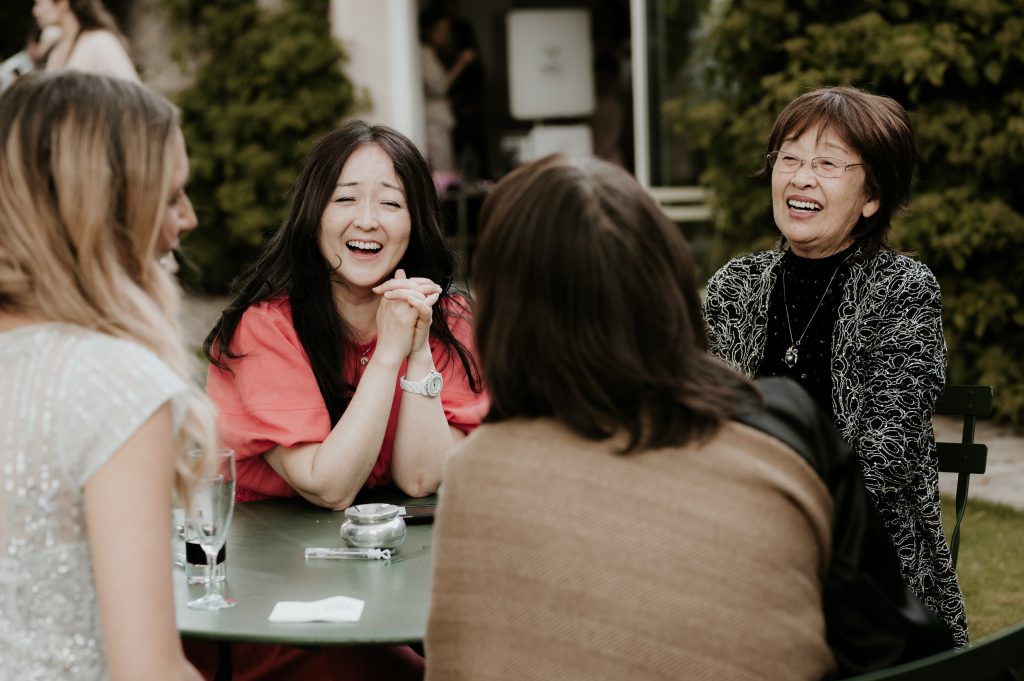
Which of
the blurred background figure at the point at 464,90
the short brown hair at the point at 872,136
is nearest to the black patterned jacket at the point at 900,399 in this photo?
the short brown hair at the point at 872,136

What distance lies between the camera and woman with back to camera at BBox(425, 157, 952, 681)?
59.6 inches

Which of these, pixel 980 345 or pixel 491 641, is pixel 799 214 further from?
pixel 980 345

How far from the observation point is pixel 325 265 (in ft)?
9.76

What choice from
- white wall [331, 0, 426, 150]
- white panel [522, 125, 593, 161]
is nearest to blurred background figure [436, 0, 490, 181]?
white panel [522, 125, 593, 161]

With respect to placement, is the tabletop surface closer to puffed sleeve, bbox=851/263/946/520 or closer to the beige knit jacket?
the beige knit jacket

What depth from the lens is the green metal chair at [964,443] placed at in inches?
114

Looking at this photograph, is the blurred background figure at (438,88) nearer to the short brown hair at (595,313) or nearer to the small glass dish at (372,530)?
the small glass dish at (372,530)

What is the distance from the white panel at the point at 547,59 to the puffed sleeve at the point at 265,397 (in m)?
8.49

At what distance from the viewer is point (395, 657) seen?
2.53m

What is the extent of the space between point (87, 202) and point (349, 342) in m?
1.37

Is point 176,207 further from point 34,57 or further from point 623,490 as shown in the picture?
point 34,57

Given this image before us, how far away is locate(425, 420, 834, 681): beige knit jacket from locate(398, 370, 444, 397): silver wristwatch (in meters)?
1.18

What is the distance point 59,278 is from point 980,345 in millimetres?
5424

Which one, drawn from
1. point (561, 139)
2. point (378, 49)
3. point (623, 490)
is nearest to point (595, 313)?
point (623, 490)
